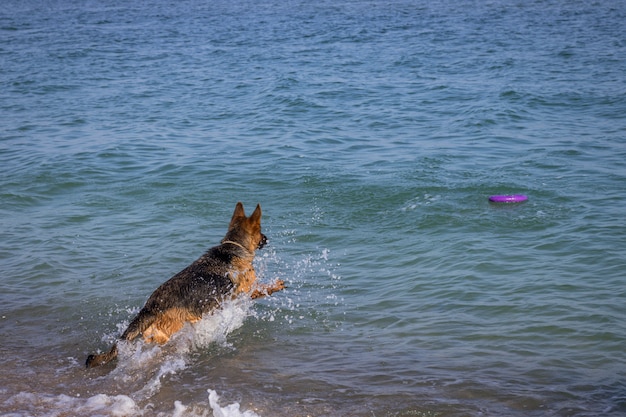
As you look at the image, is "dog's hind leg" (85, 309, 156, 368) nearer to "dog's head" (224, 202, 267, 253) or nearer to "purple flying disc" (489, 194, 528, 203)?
"dog's head" (224, 202, 267, 253)

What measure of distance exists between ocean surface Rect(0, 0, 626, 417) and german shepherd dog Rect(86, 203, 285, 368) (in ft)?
0.51

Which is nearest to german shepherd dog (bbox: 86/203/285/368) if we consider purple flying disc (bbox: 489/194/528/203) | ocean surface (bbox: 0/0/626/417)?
ocean surface (bbox: 0/0/626/417)

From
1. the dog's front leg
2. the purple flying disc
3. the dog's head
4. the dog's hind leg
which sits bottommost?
the purple flying disc

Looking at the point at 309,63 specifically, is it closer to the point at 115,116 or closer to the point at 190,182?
the point at 115,116

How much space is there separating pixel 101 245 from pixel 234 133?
6.39m

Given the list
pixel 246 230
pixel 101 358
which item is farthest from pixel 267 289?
pixel 101 358

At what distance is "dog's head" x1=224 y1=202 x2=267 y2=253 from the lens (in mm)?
7574

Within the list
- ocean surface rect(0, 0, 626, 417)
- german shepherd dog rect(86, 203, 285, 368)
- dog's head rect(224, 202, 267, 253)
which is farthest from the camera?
dog's head rect(224, 202, 267, 253)

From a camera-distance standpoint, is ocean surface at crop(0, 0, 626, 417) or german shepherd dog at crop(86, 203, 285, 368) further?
german shepherd dog at crop(86, 203, 285, 368)

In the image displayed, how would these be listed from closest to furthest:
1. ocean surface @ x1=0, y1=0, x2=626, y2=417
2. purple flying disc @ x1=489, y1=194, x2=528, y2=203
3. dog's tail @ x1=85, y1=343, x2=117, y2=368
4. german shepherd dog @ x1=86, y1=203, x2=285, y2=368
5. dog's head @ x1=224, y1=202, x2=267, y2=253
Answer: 1. ocean surface @ x1=0, y1=0, x2=626, y2=417
2. dog's tail @ x1=85, y1=343, x2=117, y2=368
3. german shepherd dog @ x1=86, y1=203, x2=285, y2=368
4. dog's head @ x1=224, y1=202, x2=267, y2=253
5. purple flying disc @ x1=489, y1=194, x2=528, y2=203

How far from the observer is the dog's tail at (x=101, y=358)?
6.34m

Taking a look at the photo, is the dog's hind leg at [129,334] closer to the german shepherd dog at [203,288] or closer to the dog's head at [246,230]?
the german shepherd dog at [203,288]

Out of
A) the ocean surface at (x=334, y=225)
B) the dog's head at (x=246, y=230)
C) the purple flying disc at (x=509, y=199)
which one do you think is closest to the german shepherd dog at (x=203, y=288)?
the dog's head at (x=246, y=230)

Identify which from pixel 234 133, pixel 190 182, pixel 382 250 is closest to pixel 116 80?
pixel 234 133
